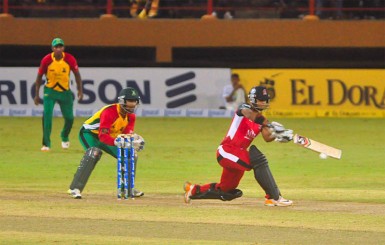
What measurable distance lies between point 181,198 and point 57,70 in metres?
6.70

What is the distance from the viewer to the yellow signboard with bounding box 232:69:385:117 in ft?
99.8

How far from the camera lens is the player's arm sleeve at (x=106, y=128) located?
15.7 m

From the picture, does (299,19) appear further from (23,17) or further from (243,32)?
(23,17)

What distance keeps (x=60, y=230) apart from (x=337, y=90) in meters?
17.8

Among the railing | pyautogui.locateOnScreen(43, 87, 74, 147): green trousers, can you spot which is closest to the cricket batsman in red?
pyautogui.locateOnScreen(43, 87, 74, 147): green trousers

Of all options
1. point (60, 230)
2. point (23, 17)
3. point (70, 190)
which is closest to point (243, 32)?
point (23, 17)

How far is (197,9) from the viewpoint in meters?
32.2

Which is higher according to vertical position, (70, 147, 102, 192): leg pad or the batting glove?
the batting glove

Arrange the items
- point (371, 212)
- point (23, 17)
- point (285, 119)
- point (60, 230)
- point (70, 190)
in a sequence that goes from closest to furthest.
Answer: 1. point (60, 230)
2. point (371, 212)
3. point (70, 190)
4. point (285, 119)
5. point (23, 17)

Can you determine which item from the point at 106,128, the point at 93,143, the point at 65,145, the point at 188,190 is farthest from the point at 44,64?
the point at 188,190

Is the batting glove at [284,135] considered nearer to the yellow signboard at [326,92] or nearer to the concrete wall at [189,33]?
the yellow signboard at [326,92]

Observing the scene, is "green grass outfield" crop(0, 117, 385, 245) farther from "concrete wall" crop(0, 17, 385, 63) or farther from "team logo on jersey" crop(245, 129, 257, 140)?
"concrete wall" crop(0, 17, 385, 63)

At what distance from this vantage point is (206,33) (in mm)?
31969

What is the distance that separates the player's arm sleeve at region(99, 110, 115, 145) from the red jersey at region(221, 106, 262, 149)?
1.58 meters
